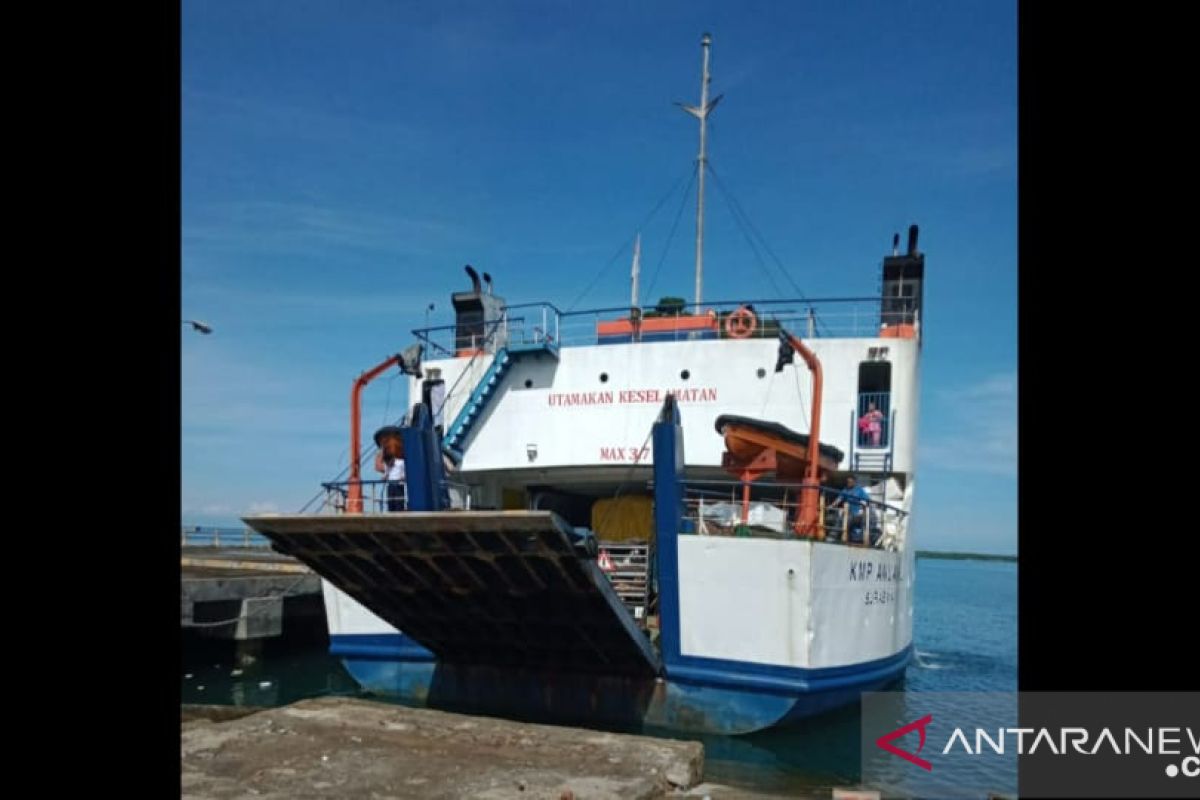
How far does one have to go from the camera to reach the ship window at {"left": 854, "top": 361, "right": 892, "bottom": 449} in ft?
43.3

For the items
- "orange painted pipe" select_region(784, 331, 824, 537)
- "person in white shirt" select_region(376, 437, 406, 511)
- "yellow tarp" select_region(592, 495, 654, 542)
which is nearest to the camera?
"orange painted pipe" select_region(784, 331, 824, 537)

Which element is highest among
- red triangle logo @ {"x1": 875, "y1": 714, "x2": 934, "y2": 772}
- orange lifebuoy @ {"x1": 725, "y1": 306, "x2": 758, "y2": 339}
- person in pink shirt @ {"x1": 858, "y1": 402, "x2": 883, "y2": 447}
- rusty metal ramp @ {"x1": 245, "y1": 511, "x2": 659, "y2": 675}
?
orange lifebuoy @ {"x1": 725, "y1": 306, "x2": 758, "y2": 339}

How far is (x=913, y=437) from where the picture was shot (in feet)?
45.0

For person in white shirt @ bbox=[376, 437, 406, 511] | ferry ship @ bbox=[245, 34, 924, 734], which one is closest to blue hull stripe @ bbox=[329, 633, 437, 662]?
ferry ship @ bbox=[245, 34, 924, 734]

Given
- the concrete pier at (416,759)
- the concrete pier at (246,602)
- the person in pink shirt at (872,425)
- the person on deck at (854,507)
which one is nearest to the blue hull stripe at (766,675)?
the person on deck at (854,507)

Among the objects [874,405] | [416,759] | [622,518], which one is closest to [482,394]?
[622,518]

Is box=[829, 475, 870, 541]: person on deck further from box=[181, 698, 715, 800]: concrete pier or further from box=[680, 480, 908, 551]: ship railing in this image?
box=[181, 698, 715, 800]: concrete pier

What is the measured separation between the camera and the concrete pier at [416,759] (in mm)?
6863

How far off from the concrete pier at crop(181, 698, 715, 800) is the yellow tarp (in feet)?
21.0
